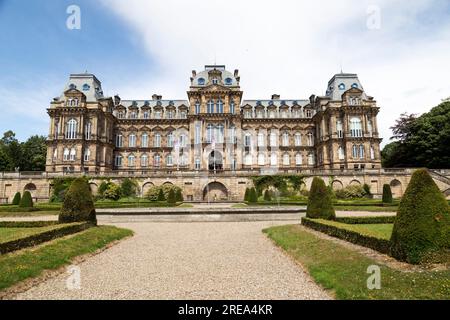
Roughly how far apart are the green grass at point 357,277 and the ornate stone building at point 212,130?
3423 centimetres

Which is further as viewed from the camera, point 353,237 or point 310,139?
point 310,139

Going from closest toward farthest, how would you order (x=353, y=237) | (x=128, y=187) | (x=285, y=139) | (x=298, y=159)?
(x=353, y=237) < (x=128, y=187) < (x=298, y=159) < (x=285, y=139)

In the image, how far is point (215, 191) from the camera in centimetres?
4331

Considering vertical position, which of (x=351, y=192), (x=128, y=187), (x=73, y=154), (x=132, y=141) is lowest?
(x=351, y=192)

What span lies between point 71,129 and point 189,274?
46102mm

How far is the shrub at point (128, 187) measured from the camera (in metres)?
41.2

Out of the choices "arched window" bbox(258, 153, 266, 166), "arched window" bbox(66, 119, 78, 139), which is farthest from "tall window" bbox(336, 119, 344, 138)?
"arched window" bbox(66, 119, 78, 139)

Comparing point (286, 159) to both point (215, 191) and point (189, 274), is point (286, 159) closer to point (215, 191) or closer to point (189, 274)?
point (215, 191)

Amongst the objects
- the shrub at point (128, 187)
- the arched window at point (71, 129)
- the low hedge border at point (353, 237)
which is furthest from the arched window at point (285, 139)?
the low hedge border at point (353, 237)

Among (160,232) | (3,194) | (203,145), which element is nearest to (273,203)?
(160,232)

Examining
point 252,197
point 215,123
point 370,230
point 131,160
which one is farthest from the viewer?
point 131,160

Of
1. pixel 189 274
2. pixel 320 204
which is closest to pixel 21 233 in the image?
pixel 189 274

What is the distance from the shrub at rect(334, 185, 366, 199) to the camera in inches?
1529
